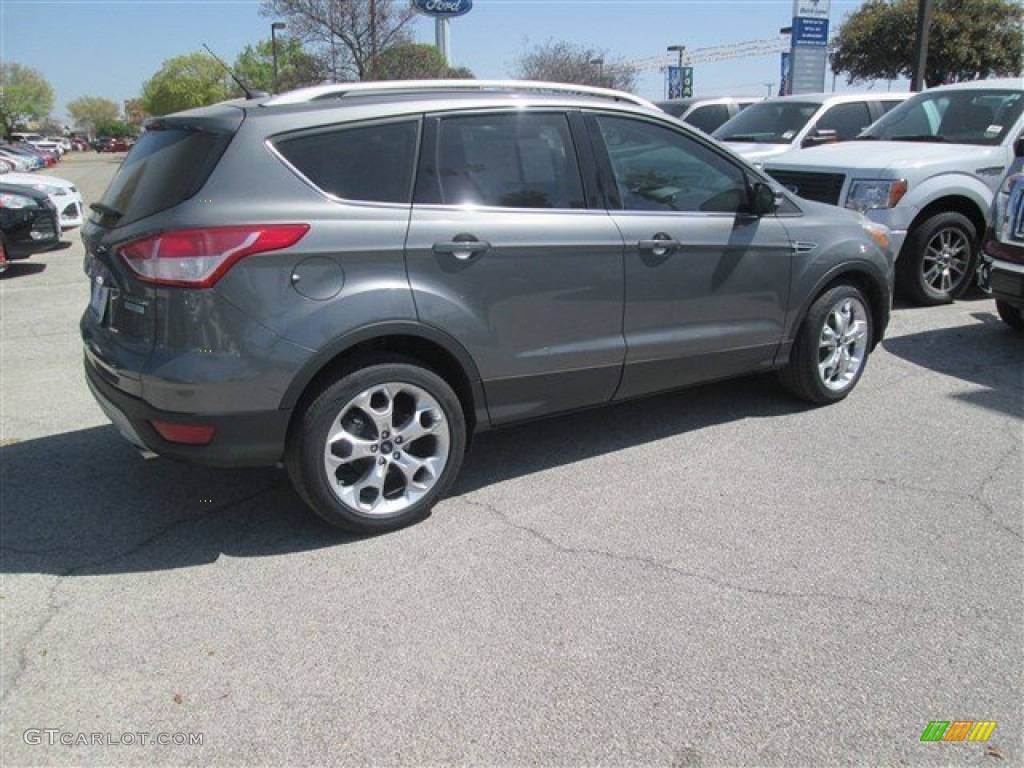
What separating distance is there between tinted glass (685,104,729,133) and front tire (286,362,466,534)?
13.1m

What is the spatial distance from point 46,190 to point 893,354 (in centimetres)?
1151

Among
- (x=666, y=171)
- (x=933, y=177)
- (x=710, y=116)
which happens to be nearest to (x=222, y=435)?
(x=666, y=171)

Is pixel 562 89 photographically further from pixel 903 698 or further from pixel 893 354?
pixel 893 354

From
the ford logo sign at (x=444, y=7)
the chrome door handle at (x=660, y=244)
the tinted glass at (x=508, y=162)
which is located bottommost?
the chrome door handle at (x=660, y=244)

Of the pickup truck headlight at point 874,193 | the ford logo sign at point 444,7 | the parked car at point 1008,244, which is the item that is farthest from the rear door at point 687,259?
the ford logo sign at point 444,7

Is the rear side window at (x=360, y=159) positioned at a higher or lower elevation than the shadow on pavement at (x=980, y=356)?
higher

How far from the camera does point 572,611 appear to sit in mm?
3098

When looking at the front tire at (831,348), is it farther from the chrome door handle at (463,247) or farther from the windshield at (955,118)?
the windshield at (955,118)

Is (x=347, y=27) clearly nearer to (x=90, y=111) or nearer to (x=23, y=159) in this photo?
(x=23, y=159)

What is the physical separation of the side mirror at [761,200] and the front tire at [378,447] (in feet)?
6.92

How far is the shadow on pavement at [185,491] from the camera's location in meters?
3.62

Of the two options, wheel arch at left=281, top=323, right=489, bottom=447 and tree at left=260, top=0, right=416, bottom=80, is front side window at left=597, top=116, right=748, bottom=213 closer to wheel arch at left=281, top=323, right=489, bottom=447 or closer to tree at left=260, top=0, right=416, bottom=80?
wheel arch at left=281, top=323, right=489, bottom=447

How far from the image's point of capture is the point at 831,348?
17.0 ft

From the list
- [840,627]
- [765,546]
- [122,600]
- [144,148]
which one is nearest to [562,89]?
[144,148]
